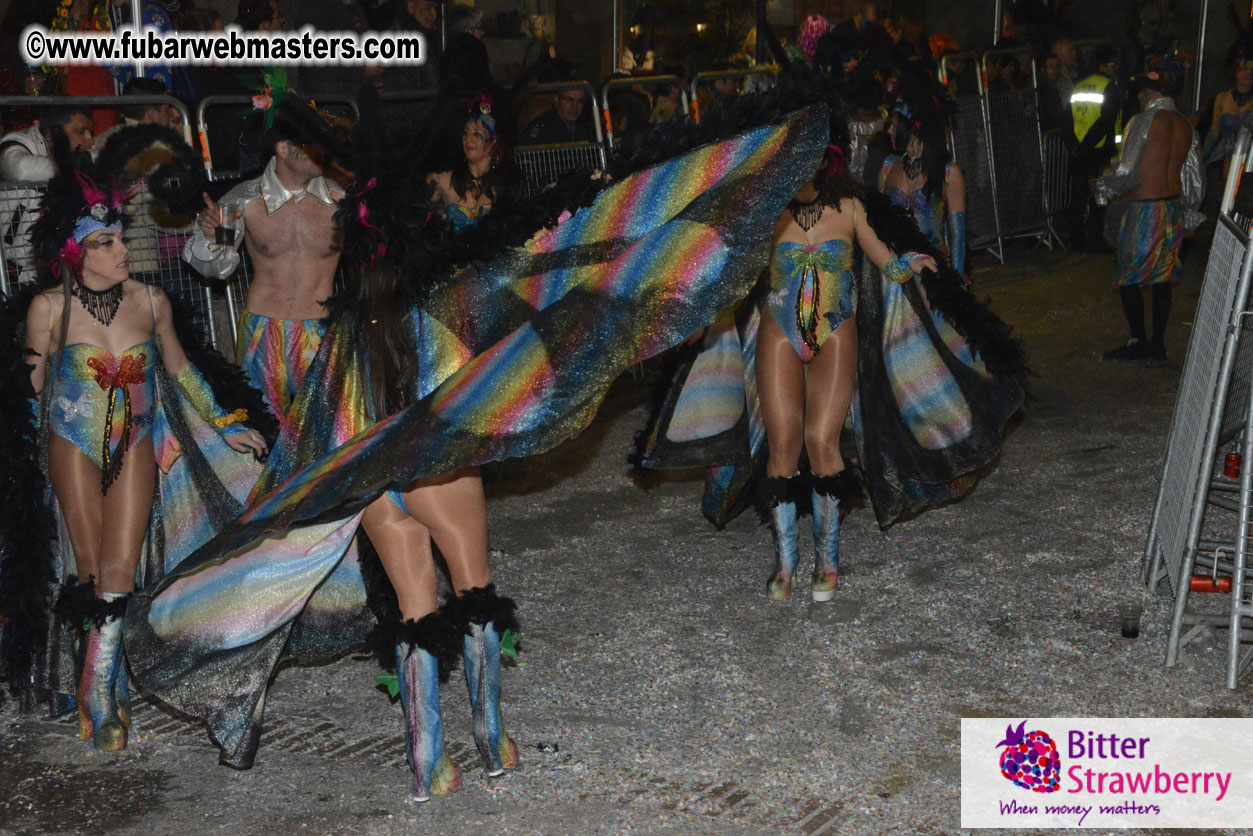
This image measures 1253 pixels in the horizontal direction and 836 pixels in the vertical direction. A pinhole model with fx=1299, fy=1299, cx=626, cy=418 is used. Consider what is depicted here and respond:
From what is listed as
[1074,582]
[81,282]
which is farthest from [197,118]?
[1074,582]

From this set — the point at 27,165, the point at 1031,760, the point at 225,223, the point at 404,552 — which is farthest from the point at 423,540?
the point at 27,165

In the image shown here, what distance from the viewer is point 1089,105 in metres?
13.5

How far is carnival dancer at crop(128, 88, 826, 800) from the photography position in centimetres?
363

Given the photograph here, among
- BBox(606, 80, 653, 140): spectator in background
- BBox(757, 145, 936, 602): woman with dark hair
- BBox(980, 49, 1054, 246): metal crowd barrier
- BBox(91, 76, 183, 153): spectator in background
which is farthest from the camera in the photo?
BBox(980, 49, 1054, 246): metal crowd barrier

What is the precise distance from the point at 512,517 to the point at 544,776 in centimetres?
284

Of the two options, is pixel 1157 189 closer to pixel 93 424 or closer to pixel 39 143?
pixel 39 143

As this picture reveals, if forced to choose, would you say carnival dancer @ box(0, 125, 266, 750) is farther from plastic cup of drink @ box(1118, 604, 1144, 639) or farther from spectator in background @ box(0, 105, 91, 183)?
plastic cup of drink @ box(1118, 604, 1144, 639)

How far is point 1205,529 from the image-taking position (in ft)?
20.8

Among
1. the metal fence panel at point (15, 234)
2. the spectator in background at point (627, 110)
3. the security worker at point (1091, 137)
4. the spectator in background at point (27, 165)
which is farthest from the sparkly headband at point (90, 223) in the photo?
the security worker at point (1091, 137)

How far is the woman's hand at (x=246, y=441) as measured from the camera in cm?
454

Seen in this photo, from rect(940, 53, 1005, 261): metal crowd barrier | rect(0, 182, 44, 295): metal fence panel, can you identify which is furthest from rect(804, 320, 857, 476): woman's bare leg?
rect(940, 53, 1005, 261): metal crowd barrier

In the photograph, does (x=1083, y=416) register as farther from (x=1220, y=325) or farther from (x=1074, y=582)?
(x=1220, y=325)

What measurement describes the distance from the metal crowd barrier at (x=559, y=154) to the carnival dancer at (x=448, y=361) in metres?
4.92

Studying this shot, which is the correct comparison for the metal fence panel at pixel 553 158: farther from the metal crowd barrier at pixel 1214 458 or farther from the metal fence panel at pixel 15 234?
the metal crowd barrier at pixel 1214 458
